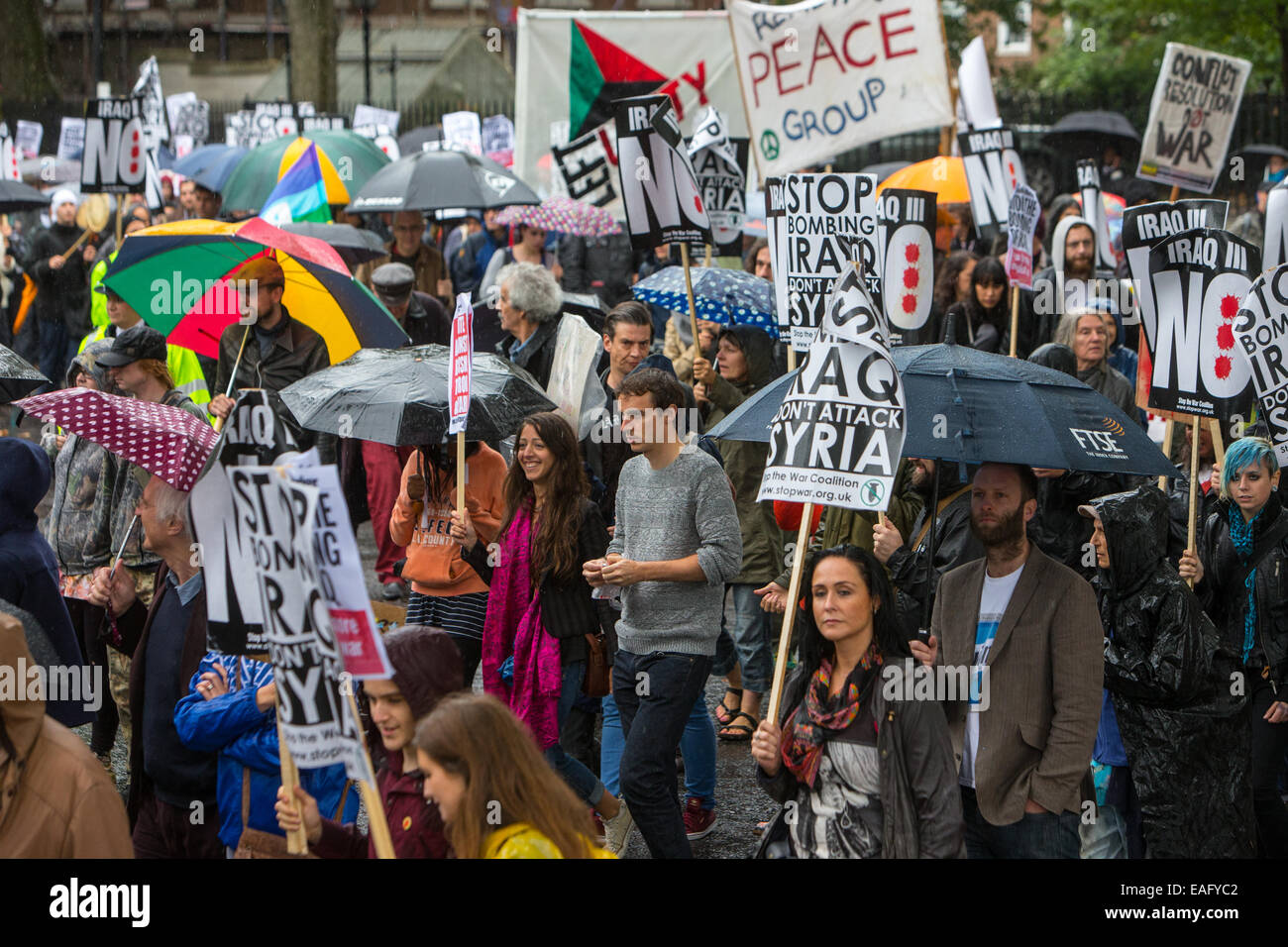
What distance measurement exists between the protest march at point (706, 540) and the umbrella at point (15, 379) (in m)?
0.07

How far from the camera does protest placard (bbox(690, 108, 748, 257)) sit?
1017cm

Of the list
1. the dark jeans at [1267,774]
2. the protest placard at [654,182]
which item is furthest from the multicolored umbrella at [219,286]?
the dark jeans at [1267,774]

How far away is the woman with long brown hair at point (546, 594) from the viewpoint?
19.4 ft

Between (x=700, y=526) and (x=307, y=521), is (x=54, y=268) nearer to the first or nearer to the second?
(x=700, y=526)

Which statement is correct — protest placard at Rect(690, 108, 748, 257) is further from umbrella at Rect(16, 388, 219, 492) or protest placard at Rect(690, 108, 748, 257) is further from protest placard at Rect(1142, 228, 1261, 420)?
umbrella at Rect(16, 388, 219, 492)

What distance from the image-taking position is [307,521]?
3414mm

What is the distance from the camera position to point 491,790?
3527mm

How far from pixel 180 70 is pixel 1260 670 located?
3960 centimetres

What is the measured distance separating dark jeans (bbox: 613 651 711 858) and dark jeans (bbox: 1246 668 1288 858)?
6.46ft

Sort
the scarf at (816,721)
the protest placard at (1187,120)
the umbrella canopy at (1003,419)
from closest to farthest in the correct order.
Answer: the scarf at (816,721)
the umbrella canopy at (1003,419)
the protest placard at (1187,120)

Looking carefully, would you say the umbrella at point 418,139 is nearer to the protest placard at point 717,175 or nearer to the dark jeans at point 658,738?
the protest placard at point 717,175

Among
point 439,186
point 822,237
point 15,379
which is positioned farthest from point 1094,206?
point 15,379

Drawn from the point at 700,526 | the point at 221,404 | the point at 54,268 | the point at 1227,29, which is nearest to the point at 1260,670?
the point at 700,526
